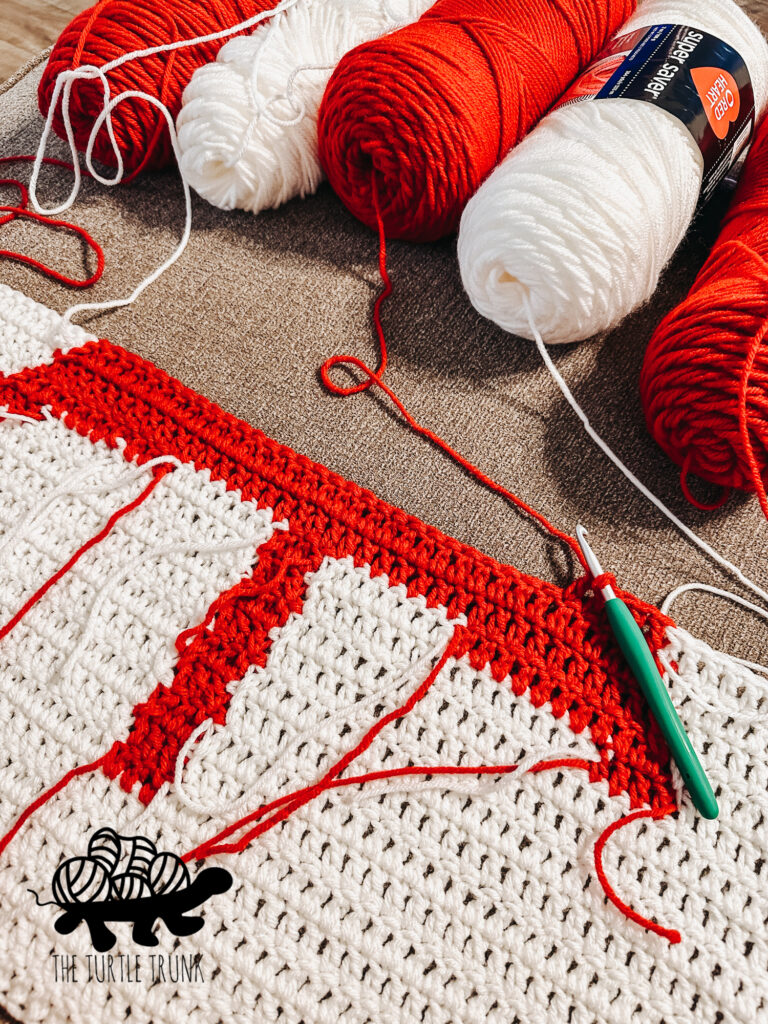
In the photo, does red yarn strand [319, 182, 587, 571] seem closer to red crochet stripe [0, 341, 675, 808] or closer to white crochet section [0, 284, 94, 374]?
red crochet stripe [0, 341, 675, 808]

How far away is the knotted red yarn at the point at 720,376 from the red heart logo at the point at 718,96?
0.14 metres

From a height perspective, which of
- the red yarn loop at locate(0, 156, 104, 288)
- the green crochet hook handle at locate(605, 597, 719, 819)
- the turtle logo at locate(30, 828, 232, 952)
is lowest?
the turtle logo at locate(30, 828, 232, 952)

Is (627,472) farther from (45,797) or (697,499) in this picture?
(45,797)

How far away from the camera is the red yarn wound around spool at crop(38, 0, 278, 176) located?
859 millimetres

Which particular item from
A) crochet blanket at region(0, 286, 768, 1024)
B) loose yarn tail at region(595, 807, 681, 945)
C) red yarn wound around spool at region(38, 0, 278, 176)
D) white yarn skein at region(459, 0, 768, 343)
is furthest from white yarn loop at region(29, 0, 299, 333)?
loose yarn tail at region(595, 807, 681, 945)

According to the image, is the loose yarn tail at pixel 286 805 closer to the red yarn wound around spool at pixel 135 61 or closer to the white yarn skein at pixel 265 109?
the white yarn skein at pixel 265 109

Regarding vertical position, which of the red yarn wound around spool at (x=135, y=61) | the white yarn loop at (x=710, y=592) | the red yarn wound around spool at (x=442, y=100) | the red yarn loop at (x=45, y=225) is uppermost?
the red yarn wound around spool at (x=442, y=100)

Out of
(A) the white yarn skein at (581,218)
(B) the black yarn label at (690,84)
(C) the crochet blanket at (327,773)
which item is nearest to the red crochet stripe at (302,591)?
(C) the crochet blanket at (327,773)

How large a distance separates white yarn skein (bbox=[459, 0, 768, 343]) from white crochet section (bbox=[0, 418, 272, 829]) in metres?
0.35

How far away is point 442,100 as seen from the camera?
0.76m

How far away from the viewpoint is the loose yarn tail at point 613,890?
543 millimetres

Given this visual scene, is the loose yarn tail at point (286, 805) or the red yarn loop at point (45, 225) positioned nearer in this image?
the loose yarn tail at point (286, 805)

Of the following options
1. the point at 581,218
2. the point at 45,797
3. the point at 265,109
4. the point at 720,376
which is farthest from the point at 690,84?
the point at 45,797

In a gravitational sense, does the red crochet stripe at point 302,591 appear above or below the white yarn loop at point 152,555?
above
